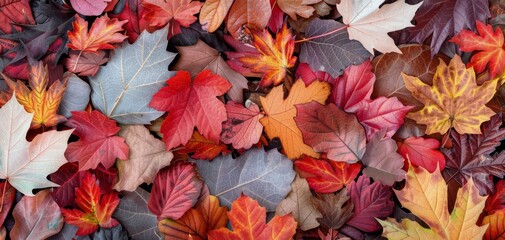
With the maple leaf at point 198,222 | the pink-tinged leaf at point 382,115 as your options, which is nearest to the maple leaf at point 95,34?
the maple leaf at point 198,222

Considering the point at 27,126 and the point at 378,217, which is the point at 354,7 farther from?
the point at 27,126

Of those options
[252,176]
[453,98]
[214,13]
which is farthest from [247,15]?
[453,98]

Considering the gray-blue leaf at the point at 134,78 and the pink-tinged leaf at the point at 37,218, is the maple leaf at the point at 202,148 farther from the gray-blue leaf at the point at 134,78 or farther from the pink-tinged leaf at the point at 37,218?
the pink-tinged leaf at the point at 37,218

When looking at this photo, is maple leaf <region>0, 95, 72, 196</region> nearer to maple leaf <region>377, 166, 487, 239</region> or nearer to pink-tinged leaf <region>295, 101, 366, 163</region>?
pink-tinged leaf <region>295, 101, 366, 163</region>

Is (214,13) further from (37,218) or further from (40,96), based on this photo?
(37,218)

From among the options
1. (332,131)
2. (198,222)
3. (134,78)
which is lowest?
(198,222)

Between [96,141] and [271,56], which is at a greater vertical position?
[271,56]
